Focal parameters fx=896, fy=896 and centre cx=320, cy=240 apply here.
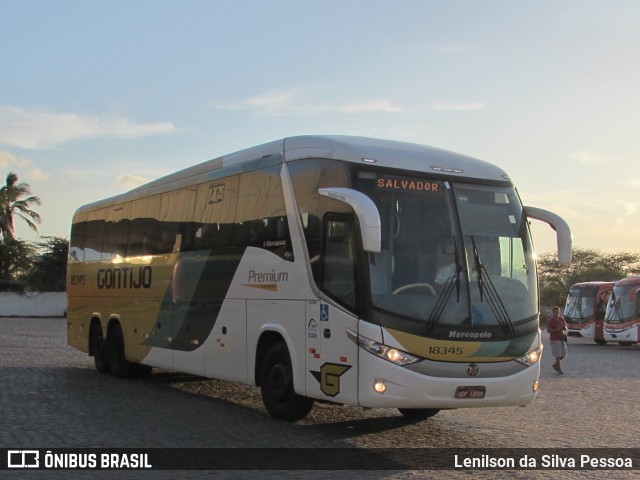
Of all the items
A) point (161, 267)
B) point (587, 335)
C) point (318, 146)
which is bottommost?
point (587, 335)

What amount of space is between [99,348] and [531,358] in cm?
1095

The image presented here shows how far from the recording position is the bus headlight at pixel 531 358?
1047 cm

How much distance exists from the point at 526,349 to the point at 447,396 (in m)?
1.30

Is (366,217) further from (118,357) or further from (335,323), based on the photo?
(118,357)

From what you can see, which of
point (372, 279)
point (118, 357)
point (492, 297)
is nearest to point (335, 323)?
point (372, 279)

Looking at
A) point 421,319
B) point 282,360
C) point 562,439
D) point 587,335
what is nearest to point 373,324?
point 421,319

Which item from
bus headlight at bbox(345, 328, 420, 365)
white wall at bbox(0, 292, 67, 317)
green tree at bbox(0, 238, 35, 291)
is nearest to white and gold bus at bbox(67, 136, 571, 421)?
bus headlight at bbox(345, 328, 420, 365)

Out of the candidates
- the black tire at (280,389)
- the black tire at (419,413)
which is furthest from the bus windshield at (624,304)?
the black tire at (280,389)

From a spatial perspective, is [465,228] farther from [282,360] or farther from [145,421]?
[145,421]

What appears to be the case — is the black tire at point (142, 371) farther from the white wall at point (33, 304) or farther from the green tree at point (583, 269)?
the green tree at point (583, 269)

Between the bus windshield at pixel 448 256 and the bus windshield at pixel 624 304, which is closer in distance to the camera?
the bus windshield at pixel 448 256

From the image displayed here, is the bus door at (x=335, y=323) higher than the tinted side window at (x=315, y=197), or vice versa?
the tinted side window at (x=315, y=197)

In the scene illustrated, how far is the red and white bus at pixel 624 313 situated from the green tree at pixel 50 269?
43.1 meters

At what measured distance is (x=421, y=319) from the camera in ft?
32.5
